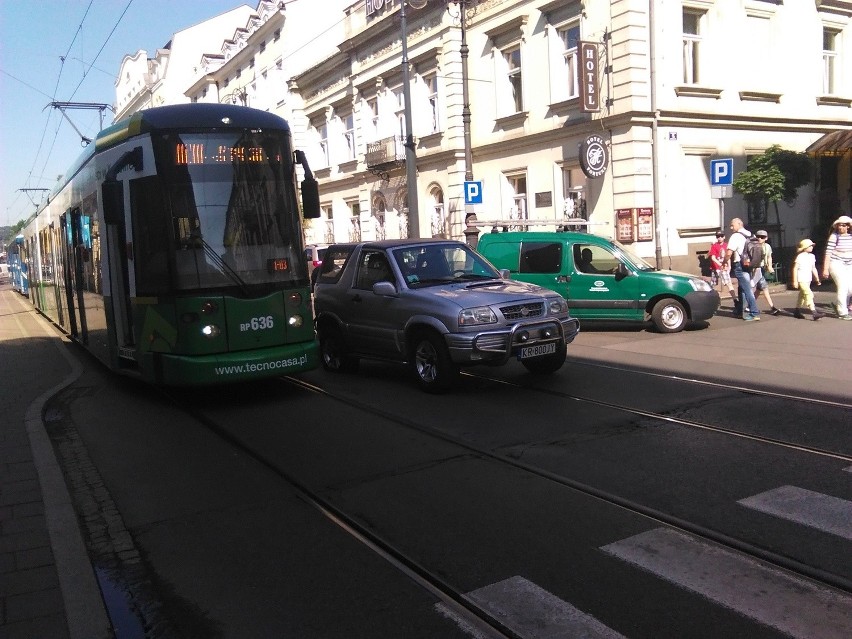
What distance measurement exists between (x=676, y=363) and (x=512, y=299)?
125 inches

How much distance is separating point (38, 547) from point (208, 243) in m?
4.28

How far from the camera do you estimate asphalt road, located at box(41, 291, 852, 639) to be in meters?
3.89

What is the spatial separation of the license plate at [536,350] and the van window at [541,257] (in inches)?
221

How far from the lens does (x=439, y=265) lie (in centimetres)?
1014

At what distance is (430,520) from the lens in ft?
16.9

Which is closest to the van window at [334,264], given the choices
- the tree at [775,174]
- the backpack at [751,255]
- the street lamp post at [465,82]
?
the backpack at [751,255]

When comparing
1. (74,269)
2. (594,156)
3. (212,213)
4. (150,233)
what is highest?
(594,156)

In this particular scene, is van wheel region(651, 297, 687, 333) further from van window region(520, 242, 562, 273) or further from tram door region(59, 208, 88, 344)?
tram door region(59, 208, 88, 344)

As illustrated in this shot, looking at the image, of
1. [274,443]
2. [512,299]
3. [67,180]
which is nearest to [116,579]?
[274,443]

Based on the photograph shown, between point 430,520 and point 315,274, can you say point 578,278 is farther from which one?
point 430,520

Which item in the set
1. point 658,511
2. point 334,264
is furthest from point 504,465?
point 334,264

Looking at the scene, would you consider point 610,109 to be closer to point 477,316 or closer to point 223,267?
point 477,316

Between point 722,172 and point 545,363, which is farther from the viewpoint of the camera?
point 722,172

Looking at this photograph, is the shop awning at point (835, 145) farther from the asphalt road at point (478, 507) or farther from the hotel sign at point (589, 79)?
the asphalt road at point (478, 507)
